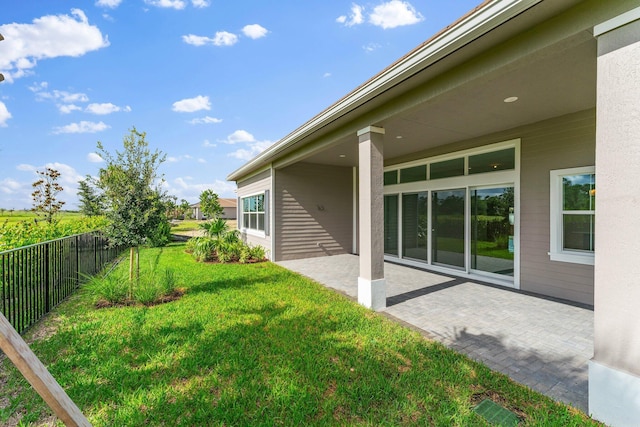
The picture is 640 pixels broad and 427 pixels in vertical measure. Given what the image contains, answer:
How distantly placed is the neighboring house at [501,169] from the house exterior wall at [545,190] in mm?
19

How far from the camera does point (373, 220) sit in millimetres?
4609

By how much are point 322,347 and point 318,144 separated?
4404 mm

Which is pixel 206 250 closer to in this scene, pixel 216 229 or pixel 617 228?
pixel 216 229

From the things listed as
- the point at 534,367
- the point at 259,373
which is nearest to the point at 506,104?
the point at 534,367

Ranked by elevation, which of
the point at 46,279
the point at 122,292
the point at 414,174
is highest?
the point at 414,174

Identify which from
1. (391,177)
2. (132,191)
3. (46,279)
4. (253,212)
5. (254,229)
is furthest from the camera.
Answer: (253,212)

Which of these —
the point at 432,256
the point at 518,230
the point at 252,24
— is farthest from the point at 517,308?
the point at 252,24

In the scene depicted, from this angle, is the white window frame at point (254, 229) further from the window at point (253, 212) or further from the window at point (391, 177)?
the window at point (391, 177)

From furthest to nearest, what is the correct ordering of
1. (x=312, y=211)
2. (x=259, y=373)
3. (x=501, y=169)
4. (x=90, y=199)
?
1. (x=312, y=211)
2. (x=90, y=199)
3. (x=501, y=169)
4. (x=259, y=373)

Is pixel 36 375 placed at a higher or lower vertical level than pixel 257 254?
higher

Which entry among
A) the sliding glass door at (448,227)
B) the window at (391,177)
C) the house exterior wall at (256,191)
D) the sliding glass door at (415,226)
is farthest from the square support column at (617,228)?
the house exterior wall at (256,191)

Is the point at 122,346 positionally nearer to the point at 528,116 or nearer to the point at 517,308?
the point at 517,308

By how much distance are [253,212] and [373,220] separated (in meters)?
7.86

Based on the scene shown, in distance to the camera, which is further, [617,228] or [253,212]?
[253,212]
